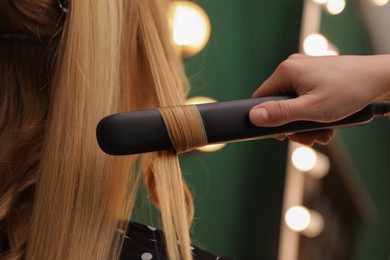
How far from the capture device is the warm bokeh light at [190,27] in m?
1.19

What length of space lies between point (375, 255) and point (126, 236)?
0.98 metres

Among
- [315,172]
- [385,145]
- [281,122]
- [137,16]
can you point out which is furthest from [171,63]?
[385,145]

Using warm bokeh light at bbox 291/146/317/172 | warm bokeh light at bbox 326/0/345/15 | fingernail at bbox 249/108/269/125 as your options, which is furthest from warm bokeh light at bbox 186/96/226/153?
fingernail at bbox 249/108/269/125

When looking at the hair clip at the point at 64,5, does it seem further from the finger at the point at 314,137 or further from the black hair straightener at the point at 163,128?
the finger at the point at 314,137

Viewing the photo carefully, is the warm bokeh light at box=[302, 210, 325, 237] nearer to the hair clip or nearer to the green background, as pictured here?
the green background

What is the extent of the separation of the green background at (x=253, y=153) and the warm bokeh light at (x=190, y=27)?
0.13 feet

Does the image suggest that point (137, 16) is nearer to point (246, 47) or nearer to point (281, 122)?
point (281, 122)

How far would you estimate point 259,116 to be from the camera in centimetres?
52

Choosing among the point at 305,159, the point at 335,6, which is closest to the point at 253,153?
the point at 305,159

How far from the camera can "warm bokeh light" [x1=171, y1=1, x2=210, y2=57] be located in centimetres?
119

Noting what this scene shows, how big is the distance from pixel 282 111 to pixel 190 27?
0.72 m

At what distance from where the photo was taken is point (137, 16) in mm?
617

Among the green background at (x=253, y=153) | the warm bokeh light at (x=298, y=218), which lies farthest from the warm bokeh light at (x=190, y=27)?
the warm bokeh light at (x=298, y=218)

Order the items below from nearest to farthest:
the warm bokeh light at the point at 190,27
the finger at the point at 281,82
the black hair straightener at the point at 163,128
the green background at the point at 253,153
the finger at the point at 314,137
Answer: the black hair straightener at the point at 163,128 < the finger at the point at 281,82 < the finger at the point at 314,137 < the warm bokeh light at the point at 190,27 < the green background at the point at 253,153
